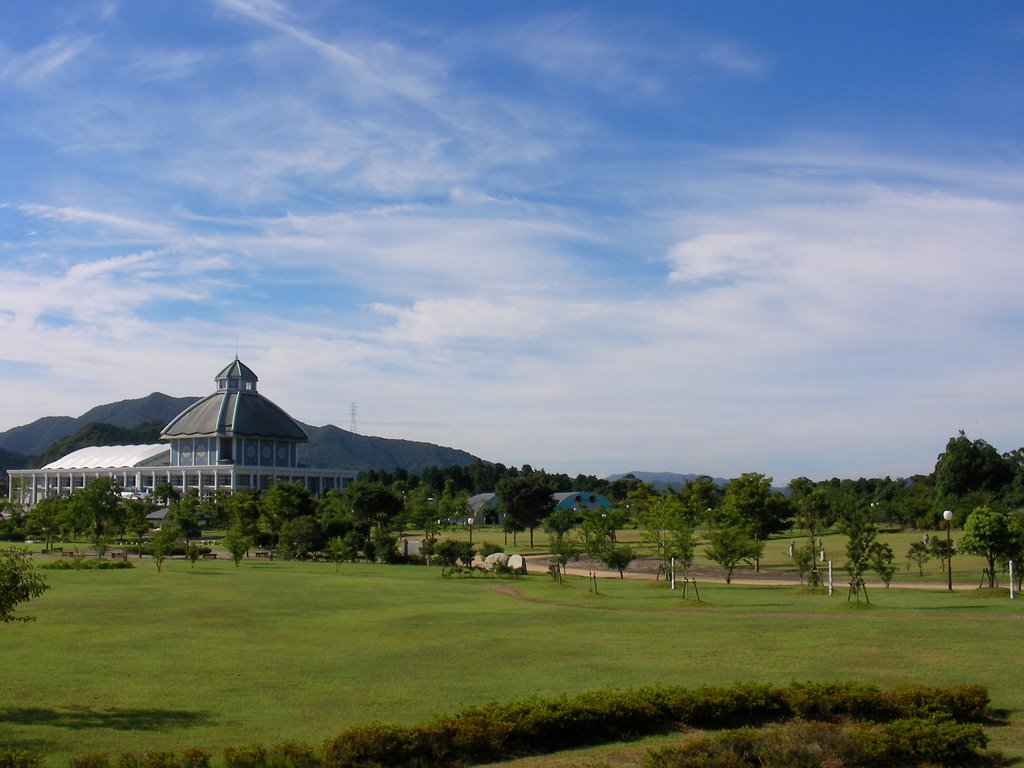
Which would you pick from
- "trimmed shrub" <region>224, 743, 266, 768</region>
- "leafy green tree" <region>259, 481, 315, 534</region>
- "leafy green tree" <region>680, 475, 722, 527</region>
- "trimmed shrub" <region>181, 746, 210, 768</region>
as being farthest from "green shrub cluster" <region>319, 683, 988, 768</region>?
"leafy green tree" <region>259, 481, 315, 534</region>

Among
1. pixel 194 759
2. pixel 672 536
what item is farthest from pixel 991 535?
pixel 194 759

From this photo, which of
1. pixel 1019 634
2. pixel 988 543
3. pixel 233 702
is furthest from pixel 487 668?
pixel 988 543

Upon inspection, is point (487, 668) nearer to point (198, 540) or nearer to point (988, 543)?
point (988, 543)

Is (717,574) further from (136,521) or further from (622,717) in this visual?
(136,521)

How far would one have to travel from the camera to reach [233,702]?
1614cm

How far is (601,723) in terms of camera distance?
14.0 meters

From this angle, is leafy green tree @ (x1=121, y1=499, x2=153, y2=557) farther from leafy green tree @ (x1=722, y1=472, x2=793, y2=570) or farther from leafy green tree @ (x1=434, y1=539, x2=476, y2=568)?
leafy green tree @ (x1=722, y1=472, x2=793, y2=570)

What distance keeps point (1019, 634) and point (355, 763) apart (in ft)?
57.2

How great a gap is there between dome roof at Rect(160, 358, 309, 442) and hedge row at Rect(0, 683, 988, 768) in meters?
147

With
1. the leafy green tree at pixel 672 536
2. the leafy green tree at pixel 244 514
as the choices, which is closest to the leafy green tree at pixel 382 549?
the leafy green tree at pixel 244 514

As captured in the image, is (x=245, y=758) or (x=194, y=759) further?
(x=245, y=758)

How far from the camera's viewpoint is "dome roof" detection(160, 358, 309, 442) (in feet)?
509

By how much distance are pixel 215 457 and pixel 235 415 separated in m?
7.35

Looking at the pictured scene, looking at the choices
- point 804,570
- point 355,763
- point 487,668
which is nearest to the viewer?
point 355,763
